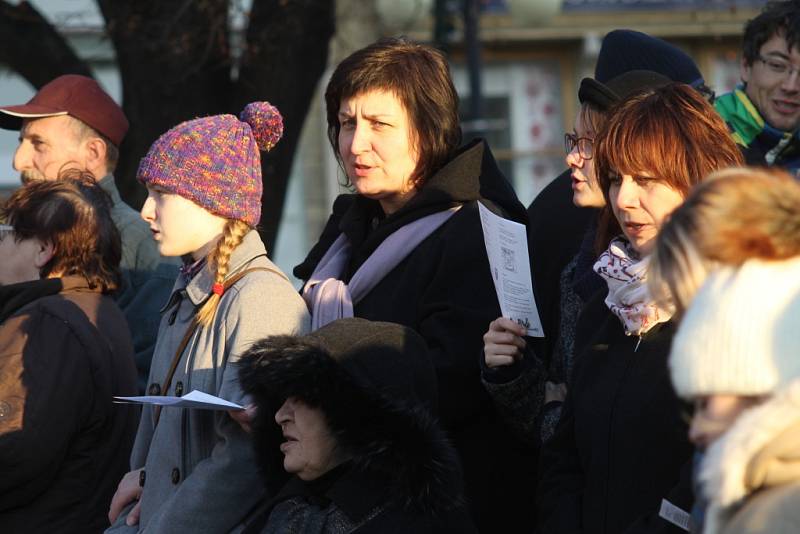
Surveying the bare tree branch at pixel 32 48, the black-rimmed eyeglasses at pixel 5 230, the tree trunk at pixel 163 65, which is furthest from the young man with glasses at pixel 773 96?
the bare tree branch at pixel 32 48

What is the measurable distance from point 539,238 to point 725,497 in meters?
2.49

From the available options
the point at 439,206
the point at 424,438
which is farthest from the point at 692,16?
the point at 424,438

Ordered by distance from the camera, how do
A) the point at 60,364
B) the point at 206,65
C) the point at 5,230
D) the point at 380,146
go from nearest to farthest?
the point at 380,146 → the point at 60,364 → the point at 5,230 → the point at 206,65

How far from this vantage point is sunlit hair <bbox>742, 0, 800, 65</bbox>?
4.80 meters

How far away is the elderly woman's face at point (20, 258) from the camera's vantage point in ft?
15.5

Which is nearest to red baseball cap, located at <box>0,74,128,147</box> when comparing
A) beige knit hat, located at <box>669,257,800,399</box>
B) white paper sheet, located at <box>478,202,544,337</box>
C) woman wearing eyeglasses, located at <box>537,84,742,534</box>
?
white paper sheet, located at <box>478,202,544,337</box>

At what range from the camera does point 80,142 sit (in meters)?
5.75

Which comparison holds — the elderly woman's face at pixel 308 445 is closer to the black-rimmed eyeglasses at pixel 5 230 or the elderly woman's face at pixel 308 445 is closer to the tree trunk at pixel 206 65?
the black-rimmed eyeglasses at pixel 5 230

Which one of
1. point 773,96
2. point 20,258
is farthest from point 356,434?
point 773,96

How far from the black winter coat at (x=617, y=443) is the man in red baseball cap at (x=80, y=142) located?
8.04ft

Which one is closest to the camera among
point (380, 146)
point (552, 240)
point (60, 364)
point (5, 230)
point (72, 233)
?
point (380, 146)

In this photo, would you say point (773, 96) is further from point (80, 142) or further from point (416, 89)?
point (80, 142)

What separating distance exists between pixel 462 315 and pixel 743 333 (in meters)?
1.80

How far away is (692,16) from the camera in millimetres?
15078
